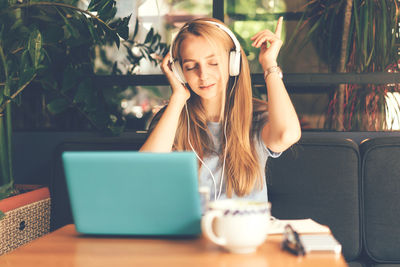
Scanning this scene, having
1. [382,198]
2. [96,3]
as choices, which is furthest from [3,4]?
[382,198]

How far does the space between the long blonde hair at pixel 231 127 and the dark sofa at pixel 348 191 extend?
22 cm

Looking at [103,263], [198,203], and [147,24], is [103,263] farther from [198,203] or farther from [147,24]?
[147,24]

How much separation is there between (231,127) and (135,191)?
0.71m

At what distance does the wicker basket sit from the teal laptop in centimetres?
77

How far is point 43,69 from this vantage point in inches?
66.0

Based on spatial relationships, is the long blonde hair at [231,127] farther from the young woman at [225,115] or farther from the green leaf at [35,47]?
the green leaf at [35,47]

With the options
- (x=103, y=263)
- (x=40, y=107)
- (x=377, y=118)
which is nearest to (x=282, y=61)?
(x=377, y=118)

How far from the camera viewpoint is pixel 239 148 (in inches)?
55.3

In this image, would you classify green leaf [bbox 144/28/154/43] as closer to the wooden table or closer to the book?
the wooden table

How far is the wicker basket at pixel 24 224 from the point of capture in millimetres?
1467

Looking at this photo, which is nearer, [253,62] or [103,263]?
[103,263]

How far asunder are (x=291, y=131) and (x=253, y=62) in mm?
863

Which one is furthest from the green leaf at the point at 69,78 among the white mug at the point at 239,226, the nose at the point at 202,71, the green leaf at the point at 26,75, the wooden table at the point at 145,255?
the white mug at the point at 239,226

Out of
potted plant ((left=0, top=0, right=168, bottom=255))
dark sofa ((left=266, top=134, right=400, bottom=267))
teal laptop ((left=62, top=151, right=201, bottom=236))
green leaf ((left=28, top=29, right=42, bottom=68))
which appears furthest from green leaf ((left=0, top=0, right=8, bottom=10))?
dark sofa ((left=266, top=134, right=400, bottom=267))
